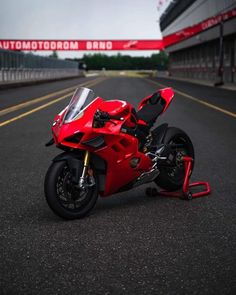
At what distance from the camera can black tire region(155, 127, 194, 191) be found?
5234 mm

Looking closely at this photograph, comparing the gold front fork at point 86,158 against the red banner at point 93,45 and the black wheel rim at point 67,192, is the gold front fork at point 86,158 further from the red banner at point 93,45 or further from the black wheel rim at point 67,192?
the red banner at point 93,45

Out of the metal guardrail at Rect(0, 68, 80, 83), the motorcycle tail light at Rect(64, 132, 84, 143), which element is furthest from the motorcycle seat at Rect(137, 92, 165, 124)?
the metal guardrail at Rect(0, 68, 80, 83)

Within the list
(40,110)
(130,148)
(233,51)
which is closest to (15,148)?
(130,148)

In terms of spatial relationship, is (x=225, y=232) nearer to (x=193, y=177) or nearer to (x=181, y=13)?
(x=193, y=177)

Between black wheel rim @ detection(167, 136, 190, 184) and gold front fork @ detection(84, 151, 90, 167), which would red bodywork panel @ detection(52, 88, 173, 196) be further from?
black wheel rim @ detection(167, 136, 190, 184)

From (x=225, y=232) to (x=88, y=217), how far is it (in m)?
1.18

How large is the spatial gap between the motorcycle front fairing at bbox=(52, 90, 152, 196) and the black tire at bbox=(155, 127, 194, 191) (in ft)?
1.41

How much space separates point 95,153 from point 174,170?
1275 mm

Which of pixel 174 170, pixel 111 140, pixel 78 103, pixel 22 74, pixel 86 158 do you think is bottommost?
pixel 22 74

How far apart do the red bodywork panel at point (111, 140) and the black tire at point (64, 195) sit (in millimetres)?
185

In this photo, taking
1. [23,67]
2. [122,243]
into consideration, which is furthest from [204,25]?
[122,243]

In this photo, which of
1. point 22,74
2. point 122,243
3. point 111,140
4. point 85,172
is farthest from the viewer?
point 22,74

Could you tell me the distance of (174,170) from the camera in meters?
5.37

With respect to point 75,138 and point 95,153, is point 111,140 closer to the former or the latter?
point 95,153
